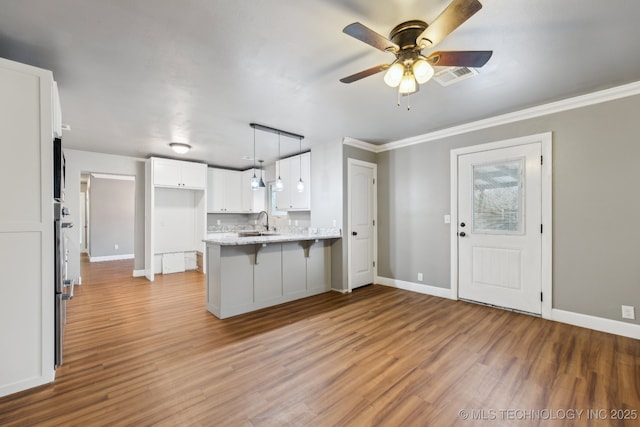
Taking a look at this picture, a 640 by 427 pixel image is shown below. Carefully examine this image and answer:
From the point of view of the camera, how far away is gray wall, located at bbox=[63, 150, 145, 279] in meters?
5.00

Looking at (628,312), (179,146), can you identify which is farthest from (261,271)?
(628,312)

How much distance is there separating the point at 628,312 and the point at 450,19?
347 centimetres

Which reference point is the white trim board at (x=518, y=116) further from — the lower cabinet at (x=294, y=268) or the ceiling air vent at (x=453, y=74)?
the lower cabinet at (x=294, y=268)

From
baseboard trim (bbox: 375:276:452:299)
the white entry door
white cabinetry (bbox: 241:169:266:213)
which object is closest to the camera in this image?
baseboard trim (bbox: 375:276:452:299)

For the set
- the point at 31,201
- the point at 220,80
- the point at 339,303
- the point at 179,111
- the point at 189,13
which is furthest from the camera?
the point at 339,303

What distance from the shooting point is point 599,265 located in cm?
300

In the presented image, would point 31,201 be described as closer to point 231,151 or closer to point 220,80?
point 220,80

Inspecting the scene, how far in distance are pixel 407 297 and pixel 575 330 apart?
1.89 m

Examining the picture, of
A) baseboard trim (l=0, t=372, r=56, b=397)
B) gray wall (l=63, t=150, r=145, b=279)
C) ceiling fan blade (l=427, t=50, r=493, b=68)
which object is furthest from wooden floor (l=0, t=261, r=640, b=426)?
ceiling fan blade (l=427, t=50, r=493, b=68)

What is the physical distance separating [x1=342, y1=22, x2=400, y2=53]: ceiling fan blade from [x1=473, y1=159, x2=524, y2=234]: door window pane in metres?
2.67

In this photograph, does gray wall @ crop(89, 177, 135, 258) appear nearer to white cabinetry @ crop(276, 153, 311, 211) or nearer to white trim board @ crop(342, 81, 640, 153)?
white cabinetry @ crop(276, 153, 311, 211)

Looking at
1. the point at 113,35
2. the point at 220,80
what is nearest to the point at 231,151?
the point at 220,80

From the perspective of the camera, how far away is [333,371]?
7.42 feet

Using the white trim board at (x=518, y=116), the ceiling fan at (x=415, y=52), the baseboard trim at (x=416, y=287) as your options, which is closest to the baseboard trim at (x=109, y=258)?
the baseboard trim at (x=416, y=287)
